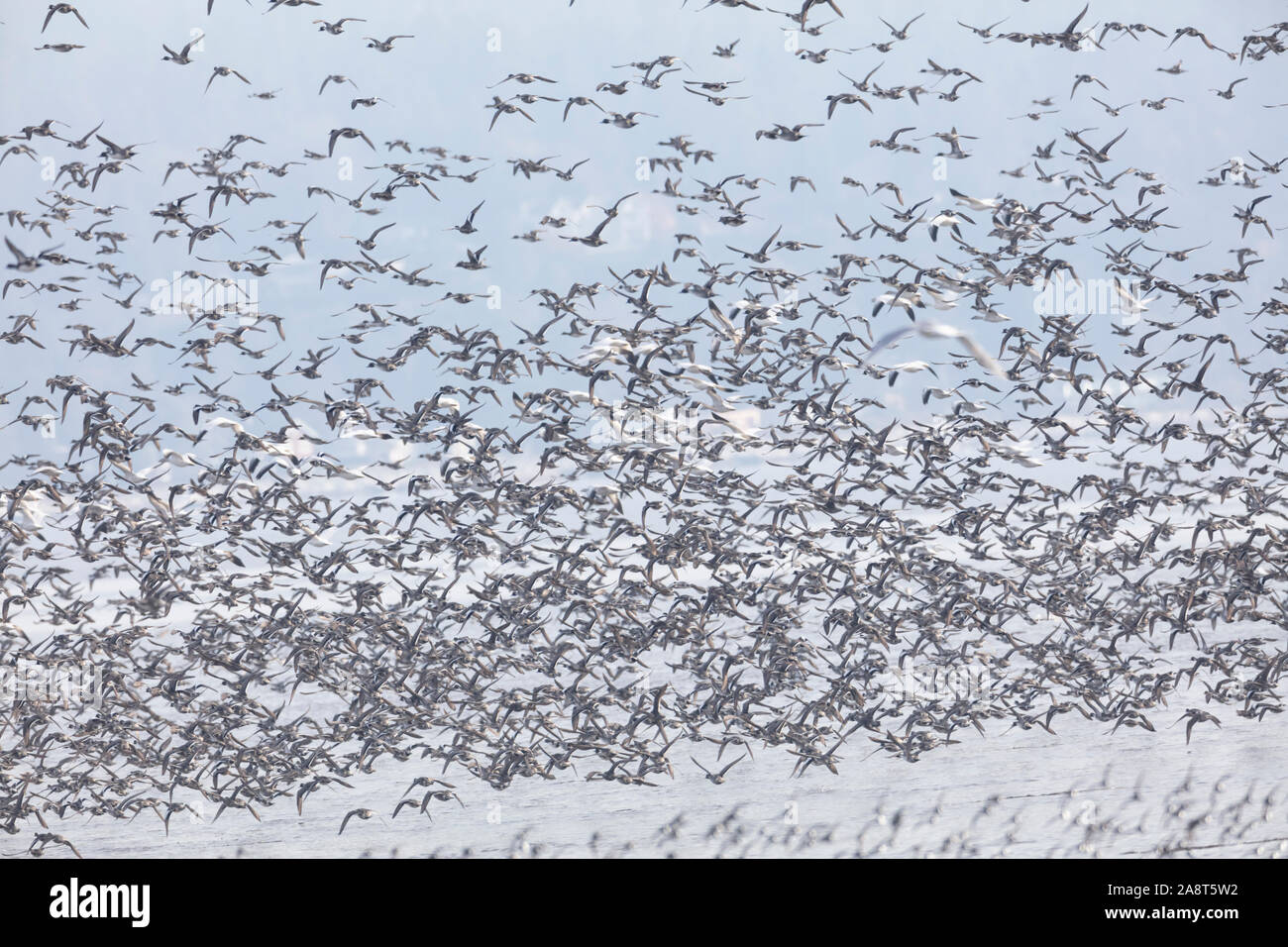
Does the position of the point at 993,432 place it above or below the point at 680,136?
below

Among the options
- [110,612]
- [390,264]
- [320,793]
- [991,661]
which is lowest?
[110,612]

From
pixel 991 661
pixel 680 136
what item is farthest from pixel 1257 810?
pixel 680 136

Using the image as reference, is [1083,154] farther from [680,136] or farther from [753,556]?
[753,556]

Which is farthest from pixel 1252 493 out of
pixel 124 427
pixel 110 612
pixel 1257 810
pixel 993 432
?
pixel 110 612

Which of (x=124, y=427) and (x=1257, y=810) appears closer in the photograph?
(x=124, y=427)
